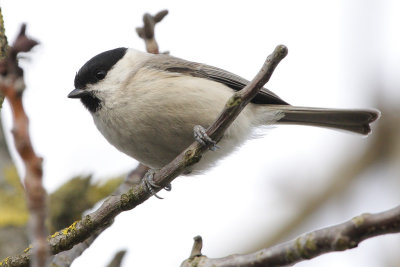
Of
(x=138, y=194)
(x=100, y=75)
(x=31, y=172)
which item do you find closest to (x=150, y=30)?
(x=100, y=75)

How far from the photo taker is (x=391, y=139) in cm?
428

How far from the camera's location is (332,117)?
13.4ft

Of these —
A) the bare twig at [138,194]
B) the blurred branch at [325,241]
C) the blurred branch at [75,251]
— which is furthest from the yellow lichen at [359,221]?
the blurred branch at [75,251]

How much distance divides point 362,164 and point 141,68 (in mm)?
1995

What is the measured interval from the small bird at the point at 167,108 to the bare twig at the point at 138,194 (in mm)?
449

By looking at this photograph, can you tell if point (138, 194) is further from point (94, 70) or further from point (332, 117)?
point (332, 117)

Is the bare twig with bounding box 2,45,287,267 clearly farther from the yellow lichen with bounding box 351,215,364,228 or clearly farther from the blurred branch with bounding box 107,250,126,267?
the yellow lichen with bounding box 351,215,364,228

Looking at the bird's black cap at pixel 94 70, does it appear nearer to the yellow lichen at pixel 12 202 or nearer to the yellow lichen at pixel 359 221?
the yellow lichen at pixel 12 202

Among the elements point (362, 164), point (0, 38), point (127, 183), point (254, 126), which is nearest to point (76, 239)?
point (0, 38)

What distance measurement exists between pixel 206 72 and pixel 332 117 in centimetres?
103

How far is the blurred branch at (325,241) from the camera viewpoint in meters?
1.50

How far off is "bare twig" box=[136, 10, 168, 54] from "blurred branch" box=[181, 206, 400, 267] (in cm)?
221

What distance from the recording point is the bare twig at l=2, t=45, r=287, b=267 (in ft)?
7.74

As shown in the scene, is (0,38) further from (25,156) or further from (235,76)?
(235,76)
